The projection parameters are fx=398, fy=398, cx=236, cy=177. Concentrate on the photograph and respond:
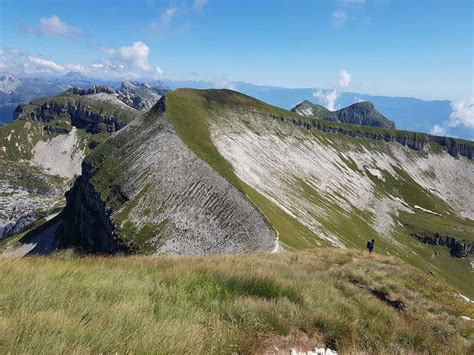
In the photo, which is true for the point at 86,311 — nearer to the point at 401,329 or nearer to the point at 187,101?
the point at 401,329

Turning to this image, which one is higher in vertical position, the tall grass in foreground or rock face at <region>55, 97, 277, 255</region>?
the tall grass in foreground

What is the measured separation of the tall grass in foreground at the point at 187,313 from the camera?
624 cm

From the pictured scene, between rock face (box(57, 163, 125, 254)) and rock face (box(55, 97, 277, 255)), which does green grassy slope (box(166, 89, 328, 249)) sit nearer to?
rock face (box(55, 97, 277, 255))

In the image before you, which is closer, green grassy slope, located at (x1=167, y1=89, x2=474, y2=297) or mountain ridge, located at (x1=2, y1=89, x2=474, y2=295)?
mountain ridge, located at (x1=2, y1=89, x2=474, y2=295)

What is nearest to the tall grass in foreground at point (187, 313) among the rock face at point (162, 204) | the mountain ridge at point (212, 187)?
the rock face at point (162, 204)

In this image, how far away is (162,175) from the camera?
8438 centimetres

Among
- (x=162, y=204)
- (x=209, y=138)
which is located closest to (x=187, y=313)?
(x=162, y=204)

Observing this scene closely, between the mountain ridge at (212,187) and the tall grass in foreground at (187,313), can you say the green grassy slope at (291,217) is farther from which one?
the tall grass in foreground at (187,313)

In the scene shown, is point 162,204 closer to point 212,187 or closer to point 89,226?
point 212,187

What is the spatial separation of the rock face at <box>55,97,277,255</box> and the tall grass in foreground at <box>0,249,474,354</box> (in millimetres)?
45026

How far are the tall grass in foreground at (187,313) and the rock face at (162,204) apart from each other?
45.0 meters

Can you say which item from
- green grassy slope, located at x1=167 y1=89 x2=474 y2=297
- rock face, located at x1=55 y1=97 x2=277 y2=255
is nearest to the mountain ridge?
rock face, located at x1=55 y1=97 x2=277 y2=255

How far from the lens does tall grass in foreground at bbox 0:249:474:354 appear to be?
6.24 metres

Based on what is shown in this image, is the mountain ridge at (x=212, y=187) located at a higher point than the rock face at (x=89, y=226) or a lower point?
higher
